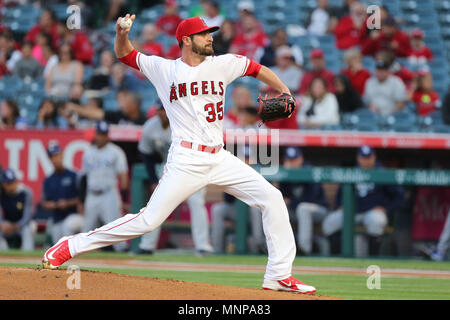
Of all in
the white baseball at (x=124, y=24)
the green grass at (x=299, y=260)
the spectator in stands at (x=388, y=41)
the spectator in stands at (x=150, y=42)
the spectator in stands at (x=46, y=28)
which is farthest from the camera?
the spectator in stands at (x=46, y=28)

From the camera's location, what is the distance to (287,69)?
11734mm

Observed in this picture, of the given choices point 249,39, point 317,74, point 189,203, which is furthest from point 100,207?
point 249,39

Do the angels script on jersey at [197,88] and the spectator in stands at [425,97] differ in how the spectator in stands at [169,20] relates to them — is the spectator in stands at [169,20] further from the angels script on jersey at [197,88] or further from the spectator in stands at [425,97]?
the angels script on jersey at [197,88]

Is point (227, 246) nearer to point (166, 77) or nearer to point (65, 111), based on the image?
point (65, 111)

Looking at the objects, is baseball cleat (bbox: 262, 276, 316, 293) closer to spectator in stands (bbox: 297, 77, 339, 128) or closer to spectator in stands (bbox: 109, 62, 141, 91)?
spectator in stands (bbox: 297, 77, 339, 128)

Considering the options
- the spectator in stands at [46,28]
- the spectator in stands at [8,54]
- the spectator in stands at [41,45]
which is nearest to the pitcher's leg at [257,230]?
the spectator in stands at [41,45]

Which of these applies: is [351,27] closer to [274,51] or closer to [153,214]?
[274,51]

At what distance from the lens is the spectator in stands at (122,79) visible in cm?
1222

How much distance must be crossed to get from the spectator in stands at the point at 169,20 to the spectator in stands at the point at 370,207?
4.73m

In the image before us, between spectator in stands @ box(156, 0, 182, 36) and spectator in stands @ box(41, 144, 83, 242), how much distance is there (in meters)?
3.86

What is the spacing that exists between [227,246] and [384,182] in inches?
83.6

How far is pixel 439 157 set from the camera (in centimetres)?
1065

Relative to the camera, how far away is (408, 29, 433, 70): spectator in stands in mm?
12308
